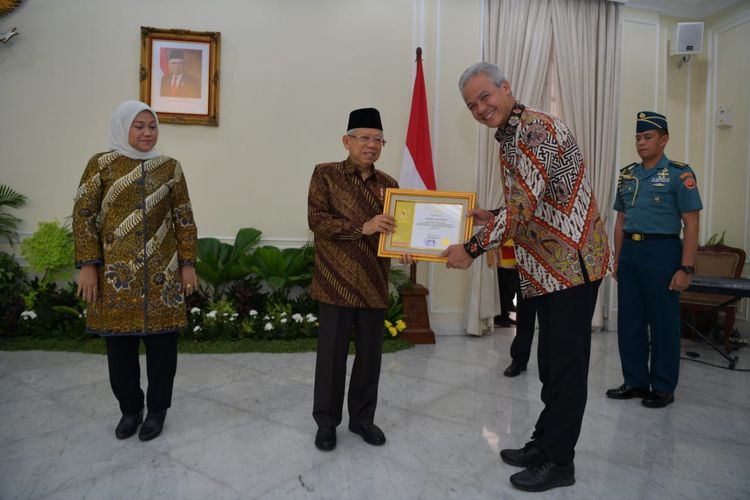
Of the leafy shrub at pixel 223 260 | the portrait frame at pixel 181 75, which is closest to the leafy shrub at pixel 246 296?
the leafy shrub at pixel 223 260

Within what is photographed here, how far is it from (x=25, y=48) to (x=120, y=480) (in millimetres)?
3977

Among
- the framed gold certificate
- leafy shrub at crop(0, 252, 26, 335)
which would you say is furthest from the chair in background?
leafy shrub at crop(0, 252, 26, 335)

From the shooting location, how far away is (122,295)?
201 centimetres

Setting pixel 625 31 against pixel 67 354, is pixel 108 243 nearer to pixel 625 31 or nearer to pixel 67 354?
pixel 67 354

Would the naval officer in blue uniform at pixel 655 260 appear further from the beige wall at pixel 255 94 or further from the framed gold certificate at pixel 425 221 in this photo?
the beige wall at pixel 255 94

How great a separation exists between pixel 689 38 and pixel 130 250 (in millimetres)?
5253

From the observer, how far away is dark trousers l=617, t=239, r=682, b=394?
2.75 m

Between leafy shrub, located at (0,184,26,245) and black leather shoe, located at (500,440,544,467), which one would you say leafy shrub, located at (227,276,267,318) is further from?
black leather shoe, located at (500,440,544,467)

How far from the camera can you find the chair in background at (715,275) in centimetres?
396

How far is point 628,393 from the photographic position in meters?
2.87

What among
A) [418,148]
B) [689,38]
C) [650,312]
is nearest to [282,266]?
[418,148]

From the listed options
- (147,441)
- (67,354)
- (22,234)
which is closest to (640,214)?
(147,441)

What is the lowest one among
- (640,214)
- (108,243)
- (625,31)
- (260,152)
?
(108,243)

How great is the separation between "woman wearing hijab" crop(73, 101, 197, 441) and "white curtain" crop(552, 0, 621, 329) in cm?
390
